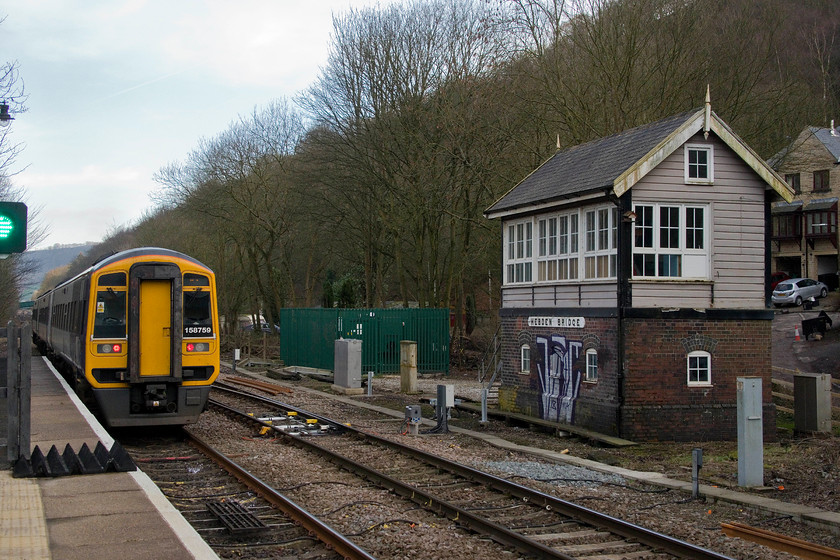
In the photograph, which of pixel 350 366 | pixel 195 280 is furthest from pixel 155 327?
pixel 350 366

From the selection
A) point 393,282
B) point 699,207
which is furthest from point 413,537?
point 393,282

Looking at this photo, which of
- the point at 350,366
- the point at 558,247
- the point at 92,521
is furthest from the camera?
the point at 350,366

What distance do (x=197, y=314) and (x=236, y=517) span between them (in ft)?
19.4

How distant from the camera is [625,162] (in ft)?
50.6

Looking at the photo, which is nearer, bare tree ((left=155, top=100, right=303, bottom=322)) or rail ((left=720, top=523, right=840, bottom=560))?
rail ((left=720, top=523, right=840, bottom=560))

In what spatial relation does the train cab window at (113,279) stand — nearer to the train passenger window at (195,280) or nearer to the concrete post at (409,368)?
the train passenger window at (195,280)

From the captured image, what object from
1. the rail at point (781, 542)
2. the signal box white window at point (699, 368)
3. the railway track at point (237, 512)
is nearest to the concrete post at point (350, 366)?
the signal box white window at point (699, 368)

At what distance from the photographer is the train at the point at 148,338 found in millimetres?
13195

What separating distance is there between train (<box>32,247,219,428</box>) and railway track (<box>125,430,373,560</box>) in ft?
3.27

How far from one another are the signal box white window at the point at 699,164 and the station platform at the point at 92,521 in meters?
11.2

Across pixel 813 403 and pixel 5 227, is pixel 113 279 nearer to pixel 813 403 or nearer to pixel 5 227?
pixel 5 227

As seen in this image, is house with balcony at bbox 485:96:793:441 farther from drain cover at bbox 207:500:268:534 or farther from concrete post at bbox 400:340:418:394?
drain cover at bbox 207:500:268:534

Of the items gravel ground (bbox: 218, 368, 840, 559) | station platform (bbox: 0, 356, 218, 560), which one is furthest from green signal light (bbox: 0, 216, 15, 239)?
gravel ground (bbox: 218, 368, 840, 559)

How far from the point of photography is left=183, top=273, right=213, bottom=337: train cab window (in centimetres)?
1366
